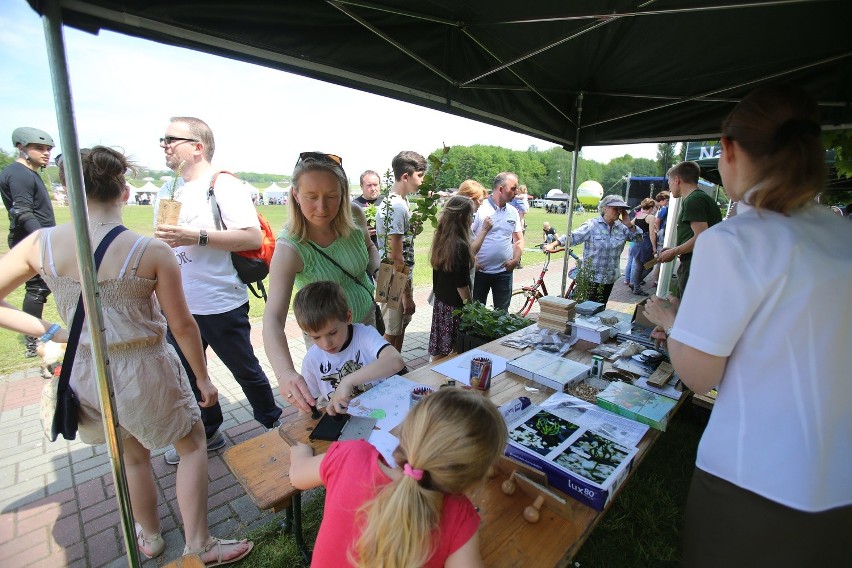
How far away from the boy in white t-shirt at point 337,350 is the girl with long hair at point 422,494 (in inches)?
25.2

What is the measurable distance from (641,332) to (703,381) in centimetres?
178

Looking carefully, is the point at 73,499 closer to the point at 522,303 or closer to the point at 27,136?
the point at 27,136

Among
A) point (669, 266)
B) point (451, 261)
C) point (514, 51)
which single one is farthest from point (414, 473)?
point (669, 266)

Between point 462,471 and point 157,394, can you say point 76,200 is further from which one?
point 462,471

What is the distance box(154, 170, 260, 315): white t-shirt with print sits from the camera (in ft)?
8.30

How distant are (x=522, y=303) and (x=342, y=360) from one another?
5.61 meters

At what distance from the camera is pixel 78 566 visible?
2.07 meters

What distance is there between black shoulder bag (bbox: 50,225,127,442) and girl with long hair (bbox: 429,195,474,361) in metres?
2.42

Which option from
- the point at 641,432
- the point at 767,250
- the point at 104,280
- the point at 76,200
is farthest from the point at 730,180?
the point at 104,280

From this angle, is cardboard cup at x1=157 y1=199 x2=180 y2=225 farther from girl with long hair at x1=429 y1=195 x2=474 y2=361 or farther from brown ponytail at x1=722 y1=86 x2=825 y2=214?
brown ponytail at x1=722 y1=86 x2=825 y2=214

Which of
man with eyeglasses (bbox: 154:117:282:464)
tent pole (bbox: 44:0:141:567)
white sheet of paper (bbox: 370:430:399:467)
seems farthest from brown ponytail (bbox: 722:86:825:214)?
man with eyeglasses (bbox: 154:117:282:464)

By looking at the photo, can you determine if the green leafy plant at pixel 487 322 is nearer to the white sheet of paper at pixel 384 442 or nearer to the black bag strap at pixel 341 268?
the black bag strap at pixel 341 268

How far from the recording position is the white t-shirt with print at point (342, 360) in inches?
79.0

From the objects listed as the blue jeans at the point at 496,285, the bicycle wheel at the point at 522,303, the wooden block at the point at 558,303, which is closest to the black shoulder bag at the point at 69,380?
the wooden block at the point at 558,303
